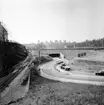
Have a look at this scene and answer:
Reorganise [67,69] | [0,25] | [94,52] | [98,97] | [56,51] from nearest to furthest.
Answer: [98,97]
[0,25]
[67,69]
[94,52]
[56,51]

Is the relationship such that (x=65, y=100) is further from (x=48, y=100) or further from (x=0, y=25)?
(x=0, y=25)

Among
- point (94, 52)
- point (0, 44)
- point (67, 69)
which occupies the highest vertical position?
point (0, 44)

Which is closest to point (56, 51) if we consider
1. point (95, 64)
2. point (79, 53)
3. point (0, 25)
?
point (79, 53)

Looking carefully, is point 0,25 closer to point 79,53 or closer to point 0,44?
point 0,44

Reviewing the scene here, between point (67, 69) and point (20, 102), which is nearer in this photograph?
point (20, 102)

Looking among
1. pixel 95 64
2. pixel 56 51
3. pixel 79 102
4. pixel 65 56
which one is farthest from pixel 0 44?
pixel 56 51

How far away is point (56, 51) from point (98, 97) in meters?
52.1

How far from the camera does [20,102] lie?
11547mm

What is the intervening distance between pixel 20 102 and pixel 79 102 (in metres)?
6.66

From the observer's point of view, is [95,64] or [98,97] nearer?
[98,97]

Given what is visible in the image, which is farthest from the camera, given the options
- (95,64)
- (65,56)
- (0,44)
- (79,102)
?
(65,56)

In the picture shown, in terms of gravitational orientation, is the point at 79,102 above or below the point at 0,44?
below

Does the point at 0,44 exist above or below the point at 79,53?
above

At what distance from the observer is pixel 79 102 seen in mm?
11234
